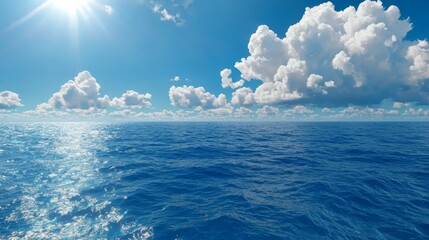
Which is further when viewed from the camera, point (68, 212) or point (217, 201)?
point (217, 201)

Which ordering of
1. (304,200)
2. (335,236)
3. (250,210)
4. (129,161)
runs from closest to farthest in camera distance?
(335,236) → (250,210) → (304,200) → (129,161)

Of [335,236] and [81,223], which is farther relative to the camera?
[81,223]

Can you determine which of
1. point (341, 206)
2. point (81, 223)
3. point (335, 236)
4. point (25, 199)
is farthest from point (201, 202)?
point (25, 199)

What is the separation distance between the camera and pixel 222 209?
11.6 meters

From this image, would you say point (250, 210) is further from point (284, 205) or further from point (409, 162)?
point (409, 162)

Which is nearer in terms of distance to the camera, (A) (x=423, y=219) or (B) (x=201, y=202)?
(A) (x=423, y=219)

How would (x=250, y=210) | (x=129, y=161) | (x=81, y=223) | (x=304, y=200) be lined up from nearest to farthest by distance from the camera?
(x=81, y=223) → (x=250, y=210) → (x=304, y=200) → (x=129, y=161)

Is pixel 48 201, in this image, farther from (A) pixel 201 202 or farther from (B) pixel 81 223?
(A) pixel 201 202

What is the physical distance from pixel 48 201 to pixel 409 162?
105ft

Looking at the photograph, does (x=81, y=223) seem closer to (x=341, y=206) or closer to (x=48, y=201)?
(x=48, y=201)

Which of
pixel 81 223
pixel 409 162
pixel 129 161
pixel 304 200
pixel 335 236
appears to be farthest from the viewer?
pixel 129 161

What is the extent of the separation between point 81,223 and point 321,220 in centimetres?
1164

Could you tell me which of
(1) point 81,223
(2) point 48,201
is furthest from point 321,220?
(2) point 48,201

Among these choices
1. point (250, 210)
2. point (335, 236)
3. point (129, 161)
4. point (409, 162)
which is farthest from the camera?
point (129, 161)
